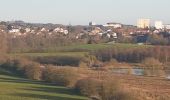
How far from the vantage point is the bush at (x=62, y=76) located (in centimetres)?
3909

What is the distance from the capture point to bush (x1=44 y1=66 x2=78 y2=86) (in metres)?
39.1

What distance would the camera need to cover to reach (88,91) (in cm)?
3184

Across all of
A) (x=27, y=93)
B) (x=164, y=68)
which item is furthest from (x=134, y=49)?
(x=27, y=93)

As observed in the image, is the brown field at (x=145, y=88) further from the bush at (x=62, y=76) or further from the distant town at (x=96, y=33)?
the distant town at (x=96, y=33)

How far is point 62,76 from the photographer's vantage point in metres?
39.9

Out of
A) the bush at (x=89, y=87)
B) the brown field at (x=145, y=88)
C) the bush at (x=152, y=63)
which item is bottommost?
the bush at (x=152, y=63)

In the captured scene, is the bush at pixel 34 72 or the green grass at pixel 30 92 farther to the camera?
the bush at pixel 34 72

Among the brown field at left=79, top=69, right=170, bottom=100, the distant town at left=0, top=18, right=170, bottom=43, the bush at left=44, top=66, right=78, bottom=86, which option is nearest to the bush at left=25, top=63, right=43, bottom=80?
the bush at left=44, top=66, right=78, bottom=86

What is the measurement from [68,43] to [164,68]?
82.0 feet

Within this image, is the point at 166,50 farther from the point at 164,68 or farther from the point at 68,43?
the point at 68,43

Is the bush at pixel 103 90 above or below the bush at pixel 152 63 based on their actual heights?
above

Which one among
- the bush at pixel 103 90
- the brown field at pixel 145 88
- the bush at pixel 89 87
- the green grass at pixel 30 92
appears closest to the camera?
the bush at pixel 103 90

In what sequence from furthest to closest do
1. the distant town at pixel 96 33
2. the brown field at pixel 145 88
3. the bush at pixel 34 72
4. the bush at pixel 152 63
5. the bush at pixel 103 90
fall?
the distant town at pixel 96 33 → the bush at pixel 152 63 → the bush at pixel 34 72 → the brown field at pixel 145 88 → the bush at pixel 103 90

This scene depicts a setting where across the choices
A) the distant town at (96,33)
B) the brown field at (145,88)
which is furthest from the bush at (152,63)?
the distant town at (96,33)
